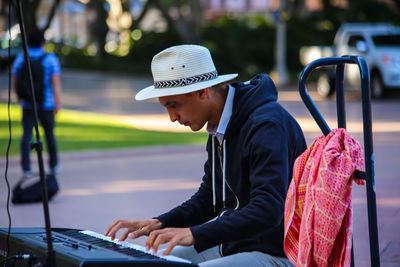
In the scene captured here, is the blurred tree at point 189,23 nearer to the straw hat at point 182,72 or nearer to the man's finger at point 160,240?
the straw hat at point 182,72

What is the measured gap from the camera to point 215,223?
2.82 metres

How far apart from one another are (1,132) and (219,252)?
1240 centimetres

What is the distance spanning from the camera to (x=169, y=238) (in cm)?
272

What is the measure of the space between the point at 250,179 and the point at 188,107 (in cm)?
39

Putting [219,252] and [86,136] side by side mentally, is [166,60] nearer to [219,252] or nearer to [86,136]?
[219,252]

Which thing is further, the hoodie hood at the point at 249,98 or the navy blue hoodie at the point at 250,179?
the hoodie hood at the point at 249,98

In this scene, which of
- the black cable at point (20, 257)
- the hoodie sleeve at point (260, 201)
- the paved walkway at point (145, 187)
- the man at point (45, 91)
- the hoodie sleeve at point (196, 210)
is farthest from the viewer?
the man at point (45, 91)

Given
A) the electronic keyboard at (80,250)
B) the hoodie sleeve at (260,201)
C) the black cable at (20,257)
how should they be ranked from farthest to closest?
the hoodie sleeve at (260,201) → the black cable at (20,257) → the electronic keyboard at (80,250)

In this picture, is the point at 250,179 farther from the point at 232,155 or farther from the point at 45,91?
the point at 45,91

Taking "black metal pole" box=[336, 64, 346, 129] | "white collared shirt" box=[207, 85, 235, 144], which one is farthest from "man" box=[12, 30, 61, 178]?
"black metal pole" box=[336, 64, 346, 129]

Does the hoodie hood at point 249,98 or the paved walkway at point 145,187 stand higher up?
the hoodie hood at point 249,98

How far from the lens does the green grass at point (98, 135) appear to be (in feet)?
41.3

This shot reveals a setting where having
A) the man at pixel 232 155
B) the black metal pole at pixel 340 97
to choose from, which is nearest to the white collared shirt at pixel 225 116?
the man at pixel 232 155

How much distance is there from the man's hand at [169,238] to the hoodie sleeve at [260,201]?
3 centimetres
